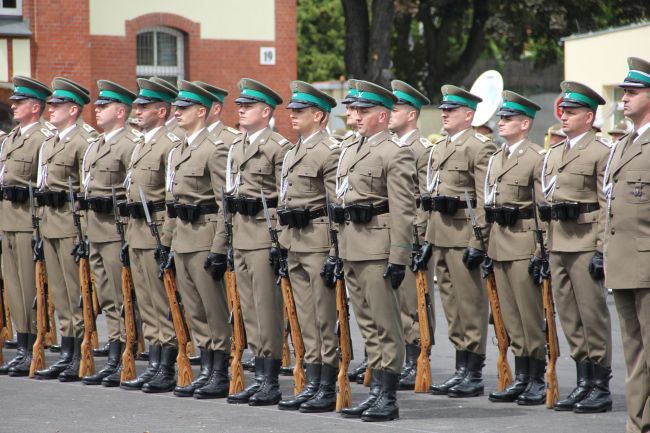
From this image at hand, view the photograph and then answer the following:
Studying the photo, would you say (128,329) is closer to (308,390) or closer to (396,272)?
(308,390)

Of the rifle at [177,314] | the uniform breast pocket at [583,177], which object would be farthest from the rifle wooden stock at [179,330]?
the uniform breast pocket at [583,177]

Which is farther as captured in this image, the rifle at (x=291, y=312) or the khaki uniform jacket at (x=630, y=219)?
the rifle at (x=291, y=312)

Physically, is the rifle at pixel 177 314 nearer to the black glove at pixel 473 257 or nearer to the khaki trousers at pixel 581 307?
the black glove at pixel 473 257

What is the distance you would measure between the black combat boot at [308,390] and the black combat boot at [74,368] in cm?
224

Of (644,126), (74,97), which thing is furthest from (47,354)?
(644,126)

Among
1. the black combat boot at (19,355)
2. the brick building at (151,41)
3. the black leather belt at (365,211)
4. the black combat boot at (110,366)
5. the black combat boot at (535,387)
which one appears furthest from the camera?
the brick building at (151,41)

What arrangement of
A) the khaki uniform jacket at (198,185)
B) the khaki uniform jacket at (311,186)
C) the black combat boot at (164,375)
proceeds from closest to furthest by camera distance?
the khaki uniform jacket at (311,186) → the khaki uniform jacket at (198,185) → the black combat boot at (164,375)

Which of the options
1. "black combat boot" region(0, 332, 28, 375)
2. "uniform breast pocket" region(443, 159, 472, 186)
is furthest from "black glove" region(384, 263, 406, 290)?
"black combat boot" region(0, 332, 28, 375)

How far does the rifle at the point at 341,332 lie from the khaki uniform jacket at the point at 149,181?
5.57ft

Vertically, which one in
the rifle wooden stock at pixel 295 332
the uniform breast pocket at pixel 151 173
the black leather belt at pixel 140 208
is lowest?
the rifle wooden stock at pixel 295 332

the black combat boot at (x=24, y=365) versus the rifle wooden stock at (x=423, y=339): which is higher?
A: the rifle wooden stock at (x=423, y=339)

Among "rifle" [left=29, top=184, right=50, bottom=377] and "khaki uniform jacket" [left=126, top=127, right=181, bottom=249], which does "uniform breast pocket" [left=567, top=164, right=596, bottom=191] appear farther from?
"rifle" [left=29, top=184, right=50, bottom=377]

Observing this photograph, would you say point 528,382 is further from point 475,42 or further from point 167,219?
point 475,42

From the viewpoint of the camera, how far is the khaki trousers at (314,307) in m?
9.70
